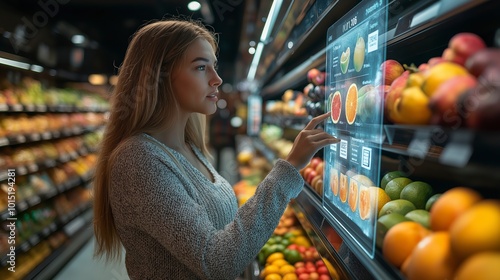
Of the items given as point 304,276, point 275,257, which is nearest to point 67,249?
point 275,257

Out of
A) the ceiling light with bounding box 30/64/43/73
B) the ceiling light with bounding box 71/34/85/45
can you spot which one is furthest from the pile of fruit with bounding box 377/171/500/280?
the ceiling light with bounding box 71/34/85/45

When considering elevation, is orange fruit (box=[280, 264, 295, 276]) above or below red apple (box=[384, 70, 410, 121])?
below

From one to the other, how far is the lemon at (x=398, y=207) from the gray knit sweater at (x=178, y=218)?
1.04ft

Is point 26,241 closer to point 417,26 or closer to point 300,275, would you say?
point 300,275

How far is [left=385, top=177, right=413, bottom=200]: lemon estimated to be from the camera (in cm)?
132

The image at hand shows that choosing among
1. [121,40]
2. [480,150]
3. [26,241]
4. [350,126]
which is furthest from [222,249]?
[121,40]

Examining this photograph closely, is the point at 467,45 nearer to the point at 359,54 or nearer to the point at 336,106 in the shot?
the point at 359,54

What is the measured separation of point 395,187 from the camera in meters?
1.33

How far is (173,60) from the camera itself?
1511 millimetres

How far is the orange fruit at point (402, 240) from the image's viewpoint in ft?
3.17

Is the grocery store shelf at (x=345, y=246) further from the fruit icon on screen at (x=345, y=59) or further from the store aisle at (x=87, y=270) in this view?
the store aisle at (x=87, y=270)

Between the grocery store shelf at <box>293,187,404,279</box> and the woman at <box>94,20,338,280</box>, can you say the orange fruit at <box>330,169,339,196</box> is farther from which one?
the woman at <box>94,20,338,280</box>

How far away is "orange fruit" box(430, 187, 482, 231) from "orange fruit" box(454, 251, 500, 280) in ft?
0.45

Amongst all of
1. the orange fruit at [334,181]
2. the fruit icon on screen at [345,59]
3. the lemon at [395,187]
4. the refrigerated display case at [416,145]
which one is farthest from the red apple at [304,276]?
the fruit icon on screen at [345,59]
